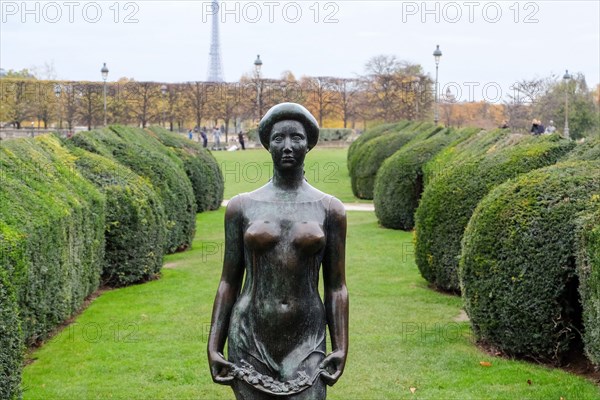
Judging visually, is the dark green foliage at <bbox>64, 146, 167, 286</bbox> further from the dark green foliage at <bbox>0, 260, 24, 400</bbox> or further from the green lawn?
the dark green foliage at <bbox>0, 260, 24, 400</bbox>

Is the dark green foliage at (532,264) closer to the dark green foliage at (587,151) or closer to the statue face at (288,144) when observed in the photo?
the dark green foliage at (587,151)

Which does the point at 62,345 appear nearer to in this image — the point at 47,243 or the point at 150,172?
the point at 47,243

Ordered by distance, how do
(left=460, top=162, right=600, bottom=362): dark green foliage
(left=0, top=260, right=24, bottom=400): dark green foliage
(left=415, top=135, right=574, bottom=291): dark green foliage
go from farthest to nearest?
(left=415, top=135, right=574, bottom=291): dark green foliage < (left=460, top=162, right=600, bottom=362): dark green foliage < (left=0, top=260, right=24, bottom=400): dark green foliage

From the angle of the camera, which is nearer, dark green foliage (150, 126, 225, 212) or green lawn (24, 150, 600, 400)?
green lawn (24, 150, 600, 400)

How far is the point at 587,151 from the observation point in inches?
463

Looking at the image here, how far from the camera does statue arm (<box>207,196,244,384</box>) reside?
4.61m

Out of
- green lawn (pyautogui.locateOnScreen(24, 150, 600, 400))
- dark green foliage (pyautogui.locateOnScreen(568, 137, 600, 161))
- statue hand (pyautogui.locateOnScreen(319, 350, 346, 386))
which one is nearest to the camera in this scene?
statue hand (pyautogui.locateOnScreen(319, 350, 346, 386))

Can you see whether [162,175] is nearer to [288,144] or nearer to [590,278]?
[590,278]

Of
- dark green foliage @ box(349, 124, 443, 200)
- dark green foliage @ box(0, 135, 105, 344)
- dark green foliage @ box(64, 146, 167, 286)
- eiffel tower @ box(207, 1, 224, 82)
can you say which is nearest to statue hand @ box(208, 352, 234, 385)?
dark green foliage @ box(0, 135, 105, 344)

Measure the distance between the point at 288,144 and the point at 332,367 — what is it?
1303 millimetres

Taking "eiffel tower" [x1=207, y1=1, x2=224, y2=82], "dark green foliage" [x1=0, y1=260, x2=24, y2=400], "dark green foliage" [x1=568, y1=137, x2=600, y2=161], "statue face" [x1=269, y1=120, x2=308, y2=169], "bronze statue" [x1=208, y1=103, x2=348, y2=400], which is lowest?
"dark green foliage" [x1=0, y1=260, x2=24, y2=400]

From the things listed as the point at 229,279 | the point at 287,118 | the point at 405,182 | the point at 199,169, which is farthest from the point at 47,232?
the point at 199,169

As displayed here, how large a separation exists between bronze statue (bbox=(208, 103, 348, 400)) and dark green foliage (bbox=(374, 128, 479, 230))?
17.5 m

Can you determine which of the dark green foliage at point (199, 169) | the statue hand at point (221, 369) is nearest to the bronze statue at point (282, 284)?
the statue hand at point (221, 369)
